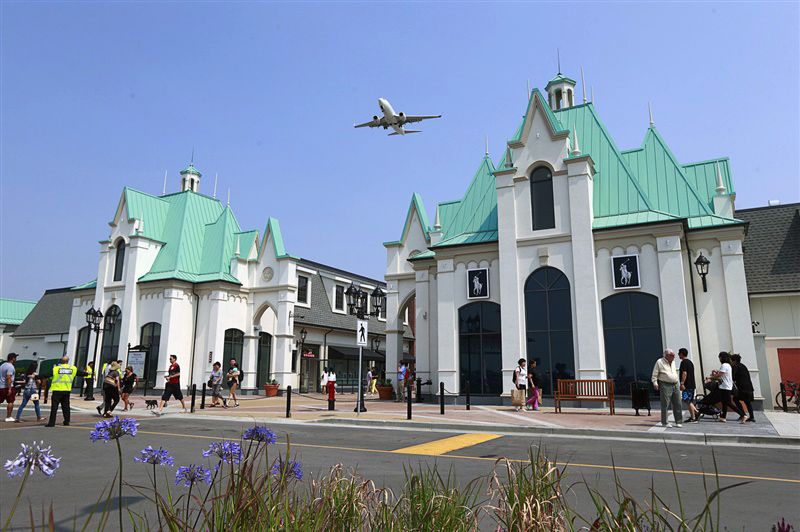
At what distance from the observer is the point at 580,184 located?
22.1 m

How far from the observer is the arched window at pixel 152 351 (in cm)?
3353

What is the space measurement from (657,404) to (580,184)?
932 cm

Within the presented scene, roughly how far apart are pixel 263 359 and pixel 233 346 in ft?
8.22

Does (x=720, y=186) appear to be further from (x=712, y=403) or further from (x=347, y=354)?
(x=347, y=354)

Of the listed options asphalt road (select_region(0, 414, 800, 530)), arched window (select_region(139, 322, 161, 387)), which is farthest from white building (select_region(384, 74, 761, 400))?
arched window (select_region(139, 322, 161, 387))

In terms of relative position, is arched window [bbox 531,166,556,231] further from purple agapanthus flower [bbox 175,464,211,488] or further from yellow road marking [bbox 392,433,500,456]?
purple agapanthus flower [bbox 175,464,211,488]

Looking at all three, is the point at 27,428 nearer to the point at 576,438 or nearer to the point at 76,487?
the point at 76,487

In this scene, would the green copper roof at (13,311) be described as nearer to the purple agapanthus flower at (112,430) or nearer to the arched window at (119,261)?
the arched window at (119,261)

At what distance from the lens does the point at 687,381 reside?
15.8m

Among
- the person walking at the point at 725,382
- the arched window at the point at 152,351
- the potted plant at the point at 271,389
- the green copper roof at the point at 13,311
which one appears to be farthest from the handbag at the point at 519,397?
the green copper roof at the point at 13,311

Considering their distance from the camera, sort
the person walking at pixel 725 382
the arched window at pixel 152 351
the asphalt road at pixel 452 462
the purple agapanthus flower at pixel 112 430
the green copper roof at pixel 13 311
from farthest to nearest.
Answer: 1. the green copper roof at pixel 13 311
2. the arched window at pixel 152 351
3. the person walking at pixel 725 382
4. the asphalt road at pixel 452 462
5. the purple agapanthus flower at pixel 112 430

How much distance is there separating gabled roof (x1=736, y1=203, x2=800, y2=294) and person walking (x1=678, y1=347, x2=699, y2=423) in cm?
1057

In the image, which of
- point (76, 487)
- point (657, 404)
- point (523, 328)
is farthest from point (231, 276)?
point (76, 487)

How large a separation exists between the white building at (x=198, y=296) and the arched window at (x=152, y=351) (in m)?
0.07
